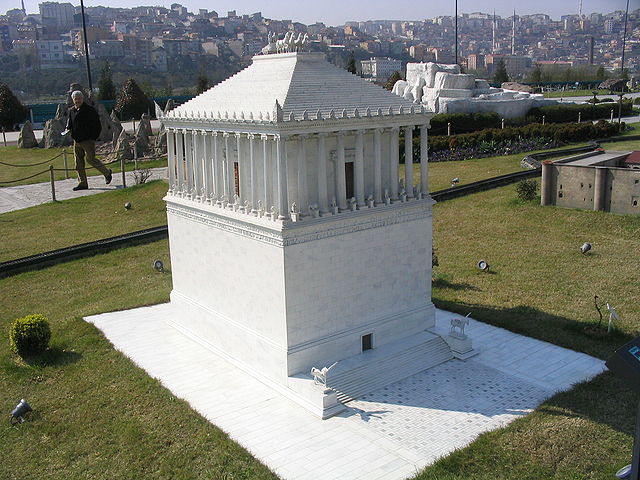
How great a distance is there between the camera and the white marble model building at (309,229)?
17.0 meters

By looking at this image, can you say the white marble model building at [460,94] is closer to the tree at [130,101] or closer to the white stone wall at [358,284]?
the tree at [130,101]

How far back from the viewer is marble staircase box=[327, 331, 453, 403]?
17.3 m

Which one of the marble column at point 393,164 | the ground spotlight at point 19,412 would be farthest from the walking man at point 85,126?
the marble column at point 393,164

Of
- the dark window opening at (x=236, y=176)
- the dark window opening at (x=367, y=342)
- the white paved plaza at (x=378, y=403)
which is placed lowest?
the white paved plaza at (x=378, y=403)

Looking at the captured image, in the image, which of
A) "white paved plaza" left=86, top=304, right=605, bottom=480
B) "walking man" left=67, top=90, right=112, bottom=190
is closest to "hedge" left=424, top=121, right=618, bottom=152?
"white paved plaza" left=86, top=304, right=605, bottom=480

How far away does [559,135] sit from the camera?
5178 cm

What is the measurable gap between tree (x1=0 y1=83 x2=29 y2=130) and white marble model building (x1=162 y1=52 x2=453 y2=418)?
57.9 metres

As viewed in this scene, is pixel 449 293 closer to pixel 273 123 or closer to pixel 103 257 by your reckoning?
pixel 273 123

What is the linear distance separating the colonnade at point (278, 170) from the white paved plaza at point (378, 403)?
5.01m

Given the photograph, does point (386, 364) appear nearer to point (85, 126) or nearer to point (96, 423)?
point (96, 423)

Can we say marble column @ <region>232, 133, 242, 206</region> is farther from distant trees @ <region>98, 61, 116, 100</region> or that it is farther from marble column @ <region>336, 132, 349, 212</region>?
distant trees @ <region>98, 61, 116, 100</region>

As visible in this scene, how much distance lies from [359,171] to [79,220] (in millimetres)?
26041

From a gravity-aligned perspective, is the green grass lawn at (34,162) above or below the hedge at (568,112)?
below

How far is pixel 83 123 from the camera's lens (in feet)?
34.2
